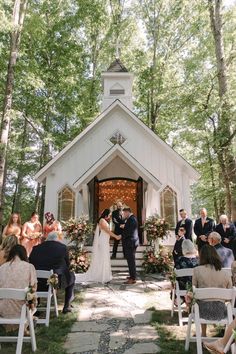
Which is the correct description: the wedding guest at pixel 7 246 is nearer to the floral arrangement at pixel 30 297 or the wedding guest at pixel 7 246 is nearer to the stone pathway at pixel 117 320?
the floral arrangement at pixel 30 297

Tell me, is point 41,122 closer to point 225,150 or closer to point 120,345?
point 225,150

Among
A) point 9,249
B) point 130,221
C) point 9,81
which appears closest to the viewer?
point 9,249

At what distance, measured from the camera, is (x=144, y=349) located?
446cm

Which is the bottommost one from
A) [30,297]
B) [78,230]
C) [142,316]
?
[142,316]

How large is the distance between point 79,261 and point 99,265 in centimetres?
103

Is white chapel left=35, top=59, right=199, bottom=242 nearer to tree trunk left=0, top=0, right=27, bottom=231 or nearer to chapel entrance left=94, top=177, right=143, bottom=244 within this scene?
chapel entrance left=94, top=177, right=143, bottom=244

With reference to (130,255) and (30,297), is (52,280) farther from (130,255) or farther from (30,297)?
(130,255)

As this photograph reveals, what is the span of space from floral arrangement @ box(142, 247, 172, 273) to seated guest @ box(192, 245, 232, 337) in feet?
17.7

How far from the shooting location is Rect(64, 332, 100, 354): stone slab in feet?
14.7

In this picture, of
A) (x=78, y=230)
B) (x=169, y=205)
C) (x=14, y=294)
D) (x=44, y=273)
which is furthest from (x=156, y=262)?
(x=14, y=294)

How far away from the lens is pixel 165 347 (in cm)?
453

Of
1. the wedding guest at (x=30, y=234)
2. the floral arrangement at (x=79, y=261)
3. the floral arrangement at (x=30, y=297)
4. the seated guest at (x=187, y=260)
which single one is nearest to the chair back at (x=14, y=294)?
the floral arrangement at (x=30, y=297)

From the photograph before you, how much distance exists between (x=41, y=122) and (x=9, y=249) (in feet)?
49.7

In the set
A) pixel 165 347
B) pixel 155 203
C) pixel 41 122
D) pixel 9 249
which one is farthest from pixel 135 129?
pixel 165 347
